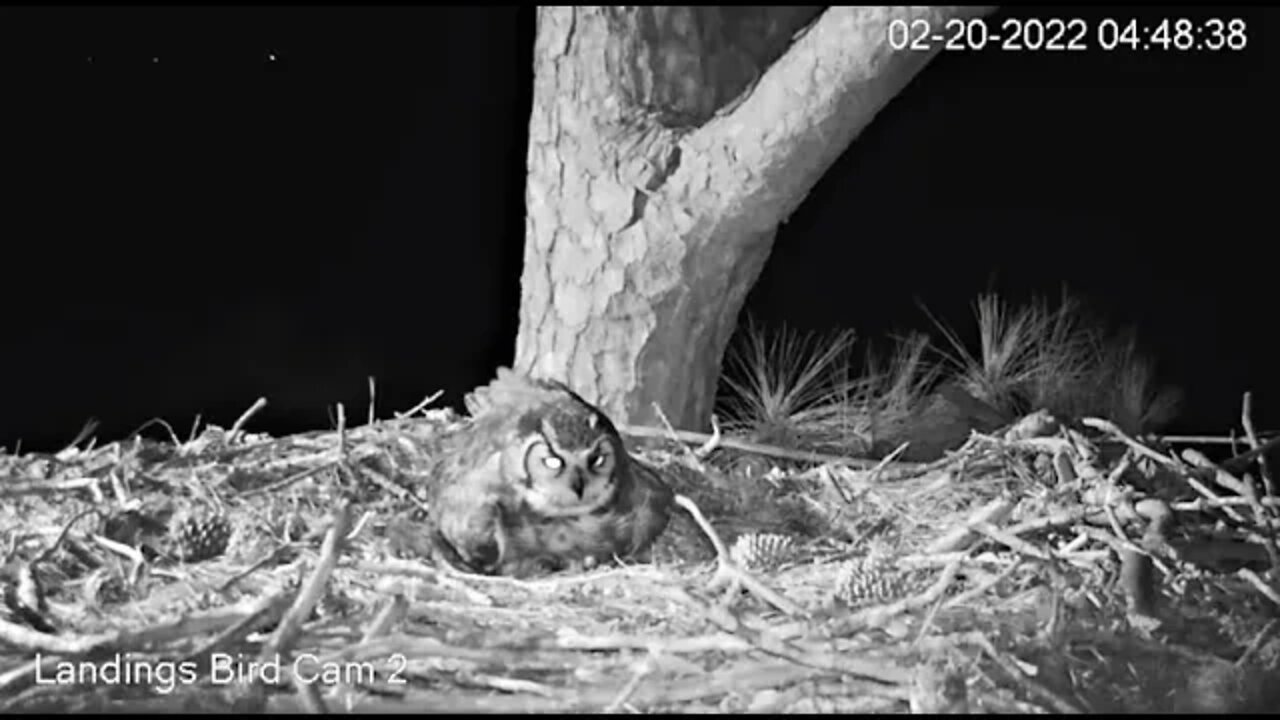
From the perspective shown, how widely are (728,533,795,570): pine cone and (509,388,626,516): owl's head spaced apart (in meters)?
0.16

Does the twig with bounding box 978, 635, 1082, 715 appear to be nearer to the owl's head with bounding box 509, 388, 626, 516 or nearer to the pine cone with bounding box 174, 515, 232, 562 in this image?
the owl's head with bounding box 509, 388, 626, 516

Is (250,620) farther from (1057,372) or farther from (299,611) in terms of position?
(1057,372)

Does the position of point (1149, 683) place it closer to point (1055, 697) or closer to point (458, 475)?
point (1055, 697)

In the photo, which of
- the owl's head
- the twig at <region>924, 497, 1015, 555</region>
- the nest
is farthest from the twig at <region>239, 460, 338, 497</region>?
the twig at <region>924, 497, 1015, 555</region>

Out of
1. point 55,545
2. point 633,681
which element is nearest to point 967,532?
point 633,681

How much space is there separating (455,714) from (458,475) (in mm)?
568

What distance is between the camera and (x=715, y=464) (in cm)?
234

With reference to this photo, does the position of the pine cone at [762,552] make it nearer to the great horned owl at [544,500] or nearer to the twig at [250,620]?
the great horned owl at [544,500]

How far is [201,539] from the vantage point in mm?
1846

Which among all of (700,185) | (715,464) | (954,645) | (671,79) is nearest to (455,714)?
(954,645)

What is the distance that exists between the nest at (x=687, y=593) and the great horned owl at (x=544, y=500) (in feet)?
0.15

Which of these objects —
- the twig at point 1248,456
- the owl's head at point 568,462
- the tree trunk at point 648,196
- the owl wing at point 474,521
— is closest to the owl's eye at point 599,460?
the owl's head at point 568,462

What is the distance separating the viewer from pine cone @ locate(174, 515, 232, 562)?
184 cm

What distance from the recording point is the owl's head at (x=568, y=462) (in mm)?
1769
